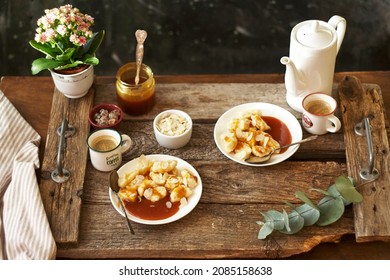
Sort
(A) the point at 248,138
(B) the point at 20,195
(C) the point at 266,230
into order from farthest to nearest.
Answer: (A) the point at 248,138 → (B) the point at 20,195 → (C) the point at 266,230

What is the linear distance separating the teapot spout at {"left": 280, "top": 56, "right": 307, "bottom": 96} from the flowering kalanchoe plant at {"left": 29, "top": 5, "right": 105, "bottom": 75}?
0.59 m

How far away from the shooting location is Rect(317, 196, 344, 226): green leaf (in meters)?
1.80

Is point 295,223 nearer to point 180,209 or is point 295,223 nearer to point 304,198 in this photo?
point 304,198

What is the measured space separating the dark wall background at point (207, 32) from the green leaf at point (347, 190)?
1.46 m

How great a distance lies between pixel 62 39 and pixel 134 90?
27 cm

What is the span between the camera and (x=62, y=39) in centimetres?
203

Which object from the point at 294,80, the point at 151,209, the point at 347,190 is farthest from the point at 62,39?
the point at 347,190

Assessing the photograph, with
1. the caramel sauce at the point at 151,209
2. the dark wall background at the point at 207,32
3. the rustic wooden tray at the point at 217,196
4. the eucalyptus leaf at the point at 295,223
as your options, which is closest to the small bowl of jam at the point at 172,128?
the rustic wooden tray at the point at 217,196

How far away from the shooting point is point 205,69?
326 cm

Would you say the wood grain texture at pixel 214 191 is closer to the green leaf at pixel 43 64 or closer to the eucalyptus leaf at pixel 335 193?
the eucalyptus leaf at pixel 335 193

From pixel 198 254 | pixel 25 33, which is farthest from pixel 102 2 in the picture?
pixel 198 254

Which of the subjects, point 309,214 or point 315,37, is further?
point 315,37

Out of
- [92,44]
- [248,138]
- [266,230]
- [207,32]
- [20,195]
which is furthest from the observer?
[207,32]

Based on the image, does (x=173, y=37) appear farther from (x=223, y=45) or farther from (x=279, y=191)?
(x=279, y=191)
